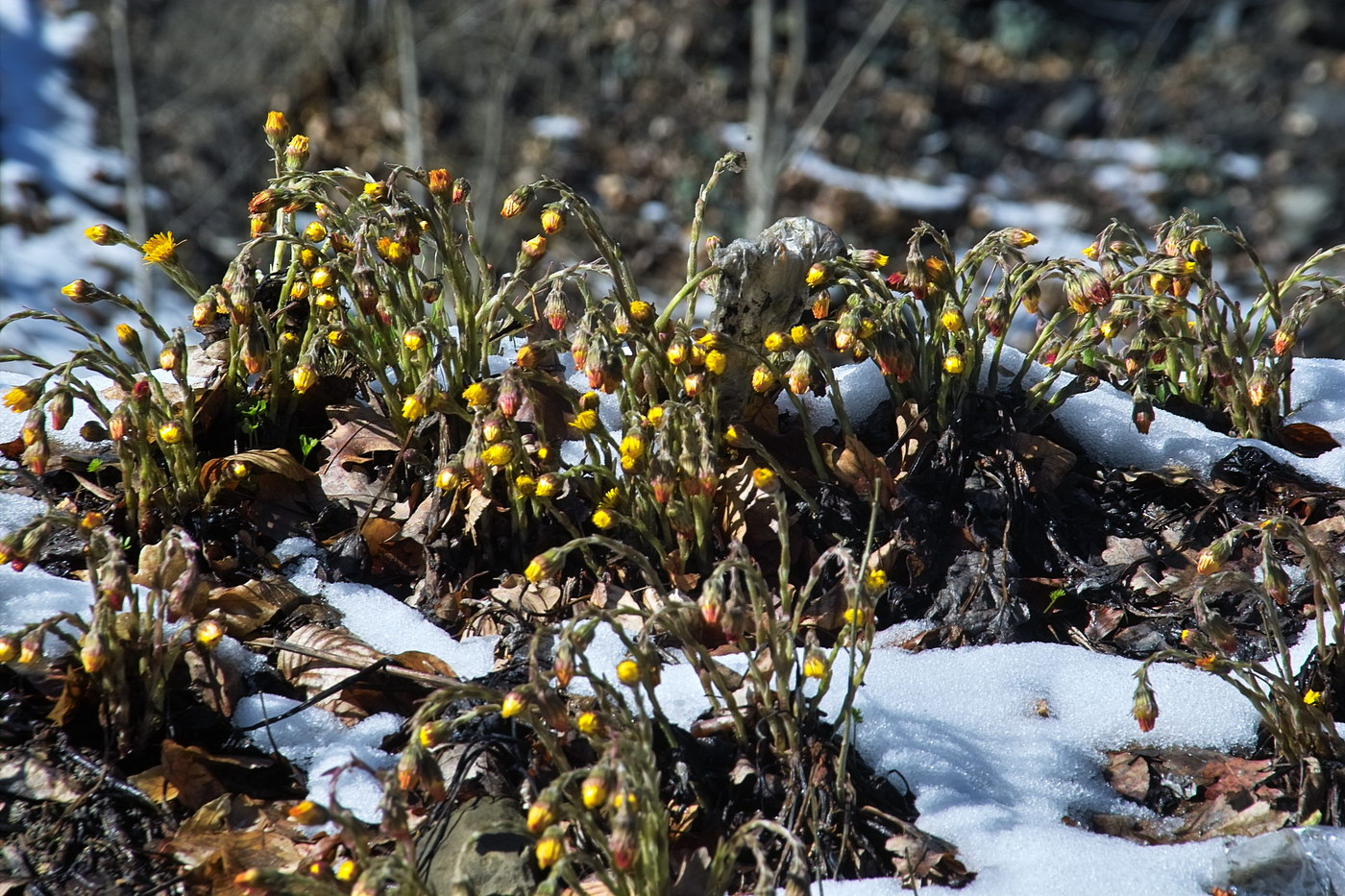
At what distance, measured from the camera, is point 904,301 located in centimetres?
224

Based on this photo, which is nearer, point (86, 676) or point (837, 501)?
point (86, 676)

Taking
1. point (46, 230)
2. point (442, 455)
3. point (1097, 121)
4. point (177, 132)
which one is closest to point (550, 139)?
point (177, 132)

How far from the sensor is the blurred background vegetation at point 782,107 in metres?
9.56

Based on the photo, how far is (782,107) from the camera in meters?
9.16

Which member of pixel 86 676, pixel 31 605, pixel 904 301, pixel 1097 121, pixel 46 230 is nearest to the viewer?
pixel 86 676

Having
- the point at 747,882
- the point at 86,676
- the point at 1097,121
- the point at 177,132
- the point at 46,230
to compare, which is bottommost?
the point at 747,882

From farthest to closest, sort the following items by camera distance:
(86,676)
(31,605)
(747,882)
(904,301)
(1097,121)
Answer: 1. (1097,121)
2. (904,301)
3. (31,605)
4. (86,676)
5. (747,882)

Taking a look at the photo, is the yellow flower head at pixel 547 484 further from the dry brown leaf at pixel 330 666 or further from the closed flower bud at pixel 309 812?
the closed flower bud at pixel 309 812

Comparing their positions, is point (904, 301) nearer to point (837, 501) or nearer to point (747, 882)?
point (837, 501)

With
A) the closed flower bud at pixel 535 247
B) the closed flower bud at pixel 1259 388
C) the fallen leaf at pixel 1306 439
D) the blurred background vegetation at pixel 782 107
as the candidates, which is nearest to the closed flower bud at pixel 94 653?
the closed flower bud at pixel 535 247

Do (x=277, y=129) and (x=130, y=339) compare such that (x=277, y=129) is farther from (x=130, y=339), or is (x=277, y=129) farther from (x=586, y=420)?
(x=586, y=420)

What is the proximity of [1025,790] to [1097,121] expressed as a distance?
9.85m

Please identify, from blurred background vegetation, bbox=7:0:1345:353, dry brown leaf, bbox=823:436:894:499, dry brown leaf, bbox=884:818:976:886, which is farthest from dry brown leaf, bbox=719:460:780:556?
blurred background vegetation, bbox=7:0:1345:353

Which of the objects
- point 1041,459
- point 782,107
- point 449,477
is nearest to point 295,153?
point 449,477
